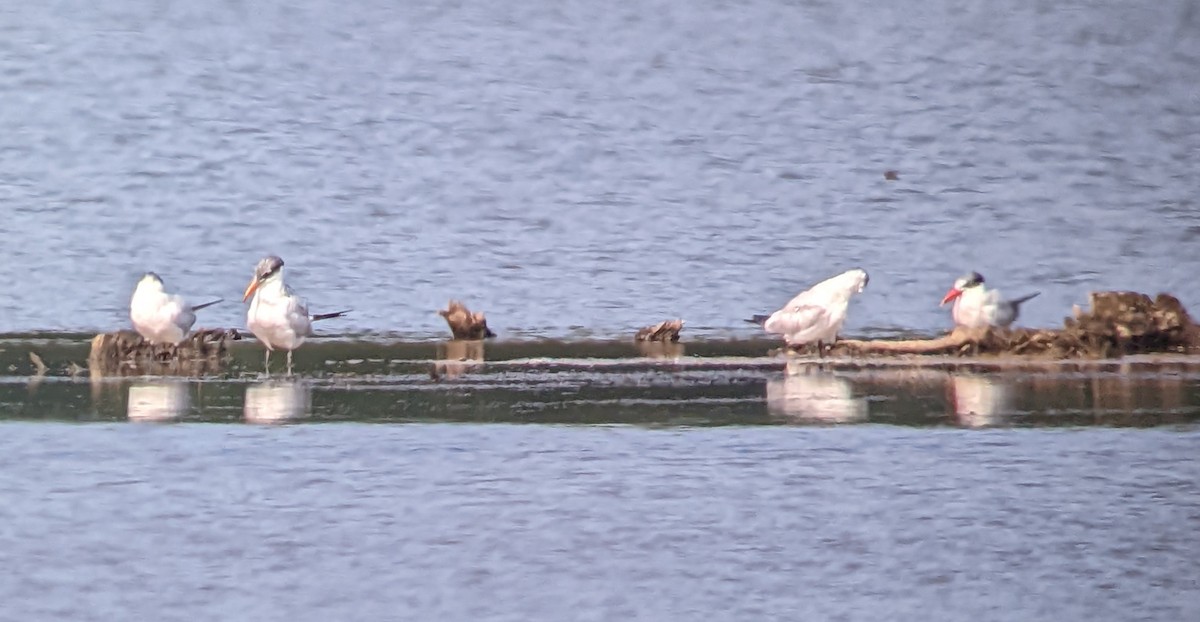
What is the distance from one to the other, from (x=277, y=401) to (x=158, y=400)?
15.3 inches

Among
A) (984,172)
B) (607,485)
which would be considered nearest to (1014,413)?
(607,485)

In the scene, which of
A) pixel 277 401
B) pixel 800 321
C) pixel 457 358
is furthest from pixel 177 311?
pixel 800 321

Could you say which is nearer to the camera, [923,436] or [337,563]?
[337,563]

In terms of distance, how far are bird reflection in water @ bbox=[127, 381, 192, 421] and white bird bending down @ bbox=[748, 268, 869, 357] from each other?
2426mm

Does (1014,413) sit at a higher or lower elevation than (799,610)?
higher

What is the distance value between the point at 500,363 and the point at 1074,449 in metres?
2.66

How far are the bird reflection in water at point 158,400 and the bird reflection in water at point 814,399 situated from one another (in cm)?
188

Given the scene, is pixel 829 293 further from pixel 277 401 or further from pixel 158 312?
pixel 158 312

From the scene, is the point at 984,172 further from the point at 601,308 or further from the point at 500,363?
the point at 500,363

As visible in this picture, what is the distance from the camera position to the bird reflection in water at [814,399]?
253 inches

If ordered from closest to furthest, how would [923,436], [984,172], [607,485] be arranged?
[607,485] < [923,436] < [984,172]

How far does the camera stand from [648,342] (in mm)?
8977

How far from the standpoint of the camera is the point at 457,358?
821cm

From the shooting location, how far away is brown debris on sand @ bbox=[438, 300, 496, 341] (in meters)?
9.08
